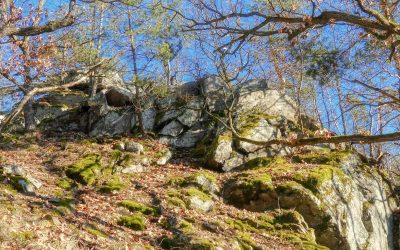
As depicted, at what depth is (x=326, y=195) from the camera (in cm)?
1069

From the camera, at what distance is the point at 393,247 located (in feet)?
41.7

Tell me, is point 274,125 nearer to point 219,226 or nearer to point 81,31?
point 219,226

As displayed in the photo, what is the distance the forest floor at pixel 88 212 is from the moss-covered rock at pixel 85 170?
0.26 metres

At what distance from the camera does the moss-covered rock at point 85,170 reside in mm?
10757

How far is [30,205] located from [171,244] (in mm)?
2787

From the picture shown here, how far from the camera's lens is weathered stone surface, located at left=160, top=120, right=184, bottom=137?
15750mm

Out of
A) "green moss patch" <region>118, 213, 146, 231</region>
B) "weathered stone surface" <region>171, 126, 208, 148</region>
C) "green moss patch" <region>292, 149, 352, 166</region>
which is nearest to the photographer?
"green moss patch" <region>118, 213, 146, 231</region>

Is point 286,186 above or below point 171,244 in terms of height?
above

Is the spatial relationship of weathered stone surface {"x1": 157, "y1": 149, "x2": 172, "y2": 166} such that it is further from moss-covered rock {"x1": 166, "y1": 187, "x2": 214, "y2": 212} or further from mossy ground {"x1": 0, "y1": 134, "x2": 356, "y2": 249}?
moss-covered rock {"x1": 166, "y1": 187, "x2": 214, "y2": 212}

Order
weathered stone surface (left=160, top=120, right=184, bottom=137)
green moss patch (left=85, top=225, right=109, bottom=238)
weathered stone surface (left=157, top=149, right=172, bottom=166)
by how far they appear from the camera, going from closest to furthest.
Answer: green moss patch (left=85, top=225, right=109, bottom=238) → weathered stone surface (left=157, top=149, right=172, bottom=166) → weathered stone surface (left=160, top=120, right=184, bottom=137)

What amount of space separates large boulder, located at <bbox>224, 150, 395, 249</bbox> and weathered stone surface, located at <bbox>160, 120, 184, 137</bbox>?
382cm

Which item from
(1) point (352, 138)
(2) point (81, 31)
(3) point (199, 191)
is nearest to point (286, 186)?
(3) point (199, 191)

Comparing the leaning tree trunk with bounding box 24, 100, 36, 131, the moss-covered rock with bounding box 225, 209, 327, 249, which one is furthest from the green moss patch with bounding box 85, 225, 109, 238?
the leaning tree trunk with bounding box 24, 100, 36, 131

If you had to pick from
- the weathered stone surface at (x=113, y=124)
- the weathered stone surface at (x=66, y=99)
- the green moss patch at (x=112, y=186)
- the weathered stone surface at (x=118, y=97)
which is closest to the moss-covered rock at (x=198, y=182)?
the green moss patch at (x=112, y=186)
